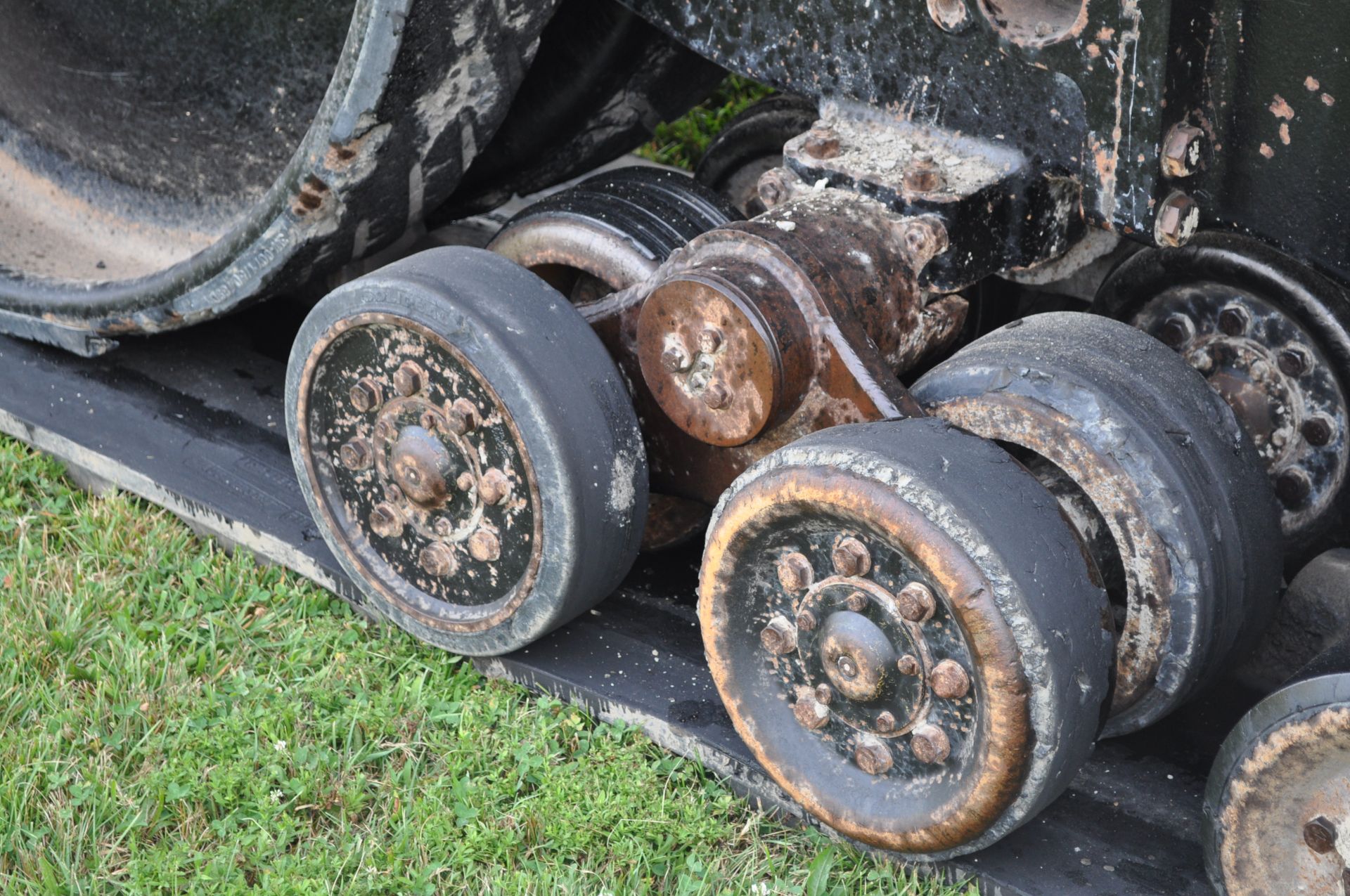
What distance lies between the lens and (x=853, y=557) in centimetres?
190

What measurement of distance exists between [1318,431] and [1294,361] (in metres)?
0.12

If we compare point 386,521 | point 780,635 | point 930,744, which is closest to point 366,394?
point 386,521

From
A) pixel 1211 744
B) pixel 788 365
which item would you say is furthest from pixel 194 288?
pixel 1211 744

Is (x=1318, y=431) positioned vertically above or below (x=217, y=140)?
above

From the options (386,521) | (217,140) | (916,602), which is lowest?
(386,521)

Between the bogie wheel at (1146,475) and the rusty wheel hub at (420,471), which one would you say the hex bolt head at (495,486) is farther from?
the bogie wheel at (1146,475)

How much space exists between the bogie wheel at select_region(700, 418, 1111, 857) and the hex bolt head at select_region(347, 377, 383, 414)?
618 mm

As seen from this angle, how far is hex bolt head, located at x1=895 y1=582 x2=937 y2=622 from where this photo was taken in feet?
6.04

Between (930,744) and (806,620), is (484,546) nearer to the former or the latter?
(806,620)

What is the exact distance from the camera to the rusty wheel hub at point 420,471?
223 cm

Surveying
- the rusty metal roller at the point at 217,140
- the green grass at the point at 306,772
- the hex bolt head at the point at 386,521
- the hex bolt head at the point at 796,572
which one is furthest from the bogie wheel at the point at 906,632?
the rusty metal roller at the point at 217,140

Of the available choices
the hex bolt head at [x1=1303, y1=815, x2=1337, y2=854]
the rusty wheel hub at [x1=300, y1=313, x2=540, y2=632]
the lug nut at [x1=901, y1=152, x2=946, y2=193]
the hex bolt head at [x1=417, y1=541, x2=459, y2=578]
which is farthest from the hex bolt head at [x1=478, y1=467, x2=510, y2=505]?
the hex bolt head at [x1=1303, y1=815, x2=1337, y2=854]

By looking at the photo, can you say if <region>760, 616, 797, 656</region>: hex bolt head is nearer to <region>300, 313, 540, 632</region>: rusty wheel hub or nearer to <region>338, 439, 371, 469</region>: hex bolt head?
<region>300, 313, 540, 632</region>: rusty wheel hub

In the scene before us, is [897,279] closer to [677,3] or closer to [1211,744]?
[677,3]
